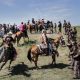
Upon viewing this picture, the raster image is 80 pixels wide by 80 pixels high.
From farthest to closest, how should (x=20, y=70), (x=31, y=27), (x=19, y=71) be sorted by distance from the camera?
(x=31, y=27) < (x=20, y=70) < (x=19, y=71)

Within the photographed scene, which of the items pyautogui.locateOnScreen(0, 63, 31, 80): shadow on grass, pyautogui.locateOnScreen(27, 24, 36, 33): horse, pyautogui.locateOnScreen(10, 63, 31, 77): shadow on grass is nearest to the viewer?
pyautogui.locateOnScreen(0, 63, 31, 80): shadow on grass

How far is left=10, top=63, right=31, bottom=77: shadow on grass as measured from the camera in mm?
18459

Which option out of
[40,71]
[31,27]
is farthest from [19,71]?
[31,27]

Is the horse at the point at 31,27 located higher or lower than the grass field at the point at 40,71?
higher

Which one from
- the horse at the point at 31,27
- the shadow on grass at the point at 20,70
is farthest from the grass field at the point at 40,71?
the horse at the point at 31,27

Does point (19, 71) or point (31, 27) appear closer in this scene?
point (19, 71)

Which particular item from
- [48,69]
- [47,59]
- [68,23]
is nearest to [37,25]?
[68,23]

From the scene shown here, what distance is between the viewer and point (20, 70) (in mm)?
19562

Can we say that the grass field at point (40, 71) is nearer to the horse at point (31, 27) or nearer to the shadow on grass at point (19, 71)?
the shadow on grass at point (19, 71)

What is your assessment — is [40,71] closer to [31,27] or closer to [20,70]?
[20,70]

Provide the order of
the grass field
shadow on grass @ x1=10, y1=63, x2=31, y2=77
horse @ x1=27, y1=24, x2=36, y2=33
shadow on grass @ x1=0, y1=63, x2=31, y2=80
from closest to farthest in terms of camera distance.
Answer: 1. the grass field
2. shadow on grass @ x1=0, y1=63, x2=31, y2=80
3. shadow on grass @ x1=10, y1=63, x2=31, y2=77
4. horse @ x1=27, y1=24, x2=36, y2=33

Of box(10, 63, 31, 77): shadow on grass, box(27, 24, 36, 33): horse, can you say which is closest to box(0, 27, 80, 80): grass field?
box(10, 63, 31, 77): shadow on grass

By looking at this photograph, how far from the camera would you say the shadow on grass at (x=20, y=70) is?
1846 centimetres

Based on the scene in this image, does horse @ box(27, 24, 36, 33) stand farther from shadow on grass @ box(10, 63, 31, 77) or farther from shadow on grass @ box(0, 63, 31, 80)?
shadow on grass @ box(10, 63, 31, 77)
